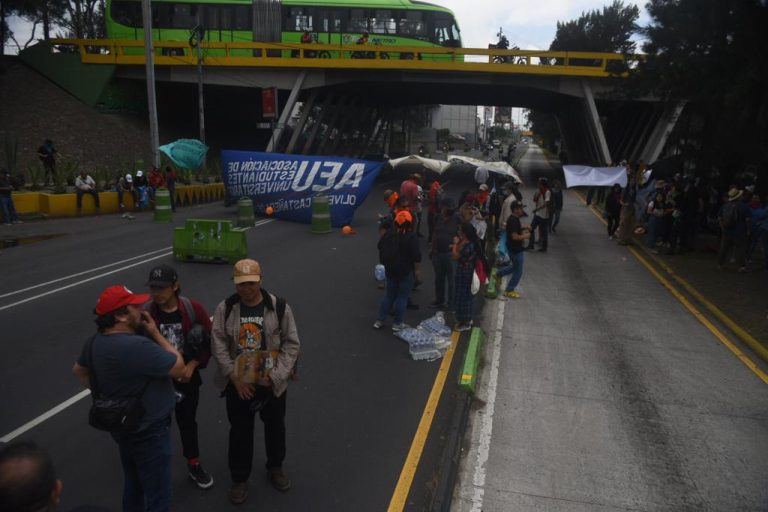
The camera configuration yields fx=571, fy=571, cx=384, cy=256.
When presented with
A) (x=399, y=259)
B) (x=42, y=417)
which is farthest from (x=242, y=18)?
(x=42, y=417)

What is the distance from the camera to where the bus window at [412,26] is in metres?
31.4

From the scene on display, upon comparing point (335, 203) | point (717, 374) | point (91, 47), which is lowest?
point (717, 374)

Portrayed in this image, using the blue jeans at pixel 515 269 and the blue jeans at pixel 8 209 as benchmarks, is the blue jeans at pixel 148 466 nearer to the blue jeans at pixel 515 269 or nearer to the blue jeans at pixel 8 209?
the blue jeans at pixel 515 269

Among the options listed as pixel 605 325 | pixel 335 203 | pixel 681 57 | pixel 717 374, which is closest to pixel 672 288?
pixel 605 325

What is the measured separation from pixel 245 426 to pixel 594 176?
16049 millimetres

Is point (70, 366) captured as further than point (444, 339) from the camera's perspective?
No

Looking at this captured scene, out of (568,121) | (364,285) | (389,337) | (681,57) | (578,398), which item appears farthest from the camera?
(568,121)

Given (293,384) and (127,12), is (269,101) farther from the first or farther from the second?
(293,384)

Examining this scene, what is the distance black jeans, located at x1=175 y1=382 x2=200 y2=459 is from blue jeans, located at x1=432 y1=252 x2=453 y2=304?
Answer: 5614 millimetres

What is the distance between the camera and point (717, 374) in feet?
25.2

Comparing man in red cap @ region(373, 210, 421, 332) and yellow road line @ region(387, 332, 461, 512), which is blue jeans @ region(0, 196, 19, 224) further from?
yellow road line @ region(387, 332, 461, 512)

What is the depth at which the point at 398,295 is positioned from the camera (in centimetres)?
859

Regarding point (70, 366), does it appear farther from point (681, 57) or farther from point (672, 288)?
point (681, 57)

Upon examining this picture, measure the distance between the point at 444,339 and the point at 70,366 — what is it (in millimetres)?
4844
